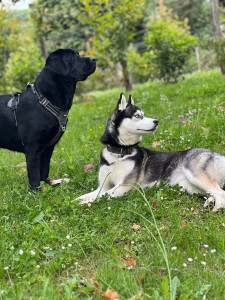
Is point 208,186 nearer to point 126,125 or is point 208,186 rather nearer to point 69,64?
point 126,125

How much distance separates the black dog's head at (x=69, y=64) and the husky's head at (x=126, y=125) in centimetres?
58

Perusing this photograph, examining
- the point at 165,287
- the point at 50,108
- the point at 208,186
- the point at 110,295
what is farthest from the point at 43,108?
the point at 165,287

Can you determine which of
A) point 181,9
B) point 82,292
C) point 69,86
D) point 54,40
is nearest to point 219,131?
point 69,86

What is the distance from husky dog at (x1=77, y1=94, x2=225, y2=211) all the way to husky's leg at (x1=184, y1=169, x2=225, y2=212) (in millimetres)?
34

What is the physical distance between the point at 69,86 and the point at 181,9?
34.6 meters

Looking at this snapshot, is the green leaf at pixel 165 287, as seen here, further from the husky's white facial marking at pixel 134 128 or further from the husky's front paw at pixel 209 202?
the husky's white facial marking at pixel 134 128

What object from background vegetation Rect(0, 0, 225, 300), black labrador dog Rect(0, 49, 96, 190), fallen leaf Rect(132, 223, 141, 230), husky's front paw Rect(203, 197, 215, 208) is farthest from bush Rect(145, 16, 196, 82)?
fallen leaf Rect(132, 223, 141, 230)

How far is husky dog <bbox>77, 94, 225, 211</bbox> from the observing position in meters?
3.83

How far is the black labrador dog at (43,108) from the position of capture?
3979mm

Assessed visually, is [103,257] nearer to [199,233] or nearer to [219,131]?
[199,233]

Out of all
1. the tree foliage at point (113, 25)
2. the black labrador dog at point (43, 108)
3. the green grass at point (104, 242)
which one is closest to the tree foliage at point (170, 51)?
the tree foliage at point (113, 25)

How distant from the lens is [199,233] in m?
2.83

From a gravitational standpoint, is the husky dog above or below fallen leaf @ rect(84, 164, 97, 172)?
above

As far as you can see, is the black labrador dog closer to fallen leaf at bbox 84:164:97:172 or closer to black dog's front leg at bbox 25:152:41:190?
black dog's front leg at bbox 25:152:41:190
